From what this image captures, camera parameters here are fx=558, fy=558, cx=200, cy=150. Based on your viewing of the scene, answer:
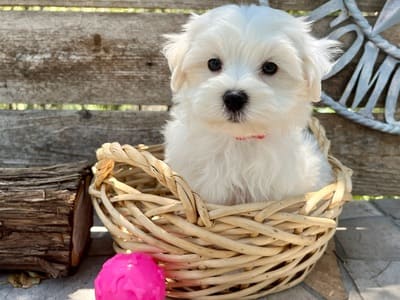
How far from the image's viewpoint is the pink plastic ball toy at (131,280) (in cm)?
214

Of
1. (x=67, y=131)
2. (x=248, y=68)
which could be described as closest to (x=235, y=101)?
(x=248, y=68)

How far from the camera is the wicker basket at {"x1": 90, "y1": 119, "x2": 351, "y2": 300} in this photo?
7.43 feet

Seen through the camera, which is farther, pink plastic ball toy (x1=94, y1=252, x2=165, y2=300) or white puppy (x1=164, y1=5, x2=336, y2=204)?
white puppy (x1=164, y1=5, x2=336, y2=204)

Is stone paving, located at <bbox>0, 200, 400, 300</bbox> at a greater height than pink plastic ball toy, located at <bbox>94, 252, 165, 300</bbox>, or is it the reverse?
pink plastic ball toy, located at <bbox>94, 252, 165, 300</bbox>

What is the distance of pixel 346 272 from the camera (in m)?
2.81

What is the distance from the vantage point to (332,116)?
142 inches

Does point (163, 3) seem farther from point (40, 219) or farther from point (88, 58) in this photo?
point (40, 219)

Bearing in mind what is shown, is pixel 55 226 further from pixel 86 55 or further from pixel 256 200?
pixel 86 55

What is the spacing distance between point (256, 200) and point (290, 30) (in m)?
0.77

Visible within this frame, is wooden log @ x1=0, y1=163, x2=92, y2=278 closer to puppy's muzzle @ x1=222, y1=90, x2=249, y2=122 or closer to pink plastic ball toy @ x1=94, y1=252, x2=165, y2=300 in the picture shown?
pink plastic ball toy @ x1=94, y1=252, x2=165, y2=300

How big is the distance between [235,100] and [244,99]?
36mm

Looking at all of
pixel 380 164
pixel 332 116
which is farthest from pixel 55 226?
pixel 380 164

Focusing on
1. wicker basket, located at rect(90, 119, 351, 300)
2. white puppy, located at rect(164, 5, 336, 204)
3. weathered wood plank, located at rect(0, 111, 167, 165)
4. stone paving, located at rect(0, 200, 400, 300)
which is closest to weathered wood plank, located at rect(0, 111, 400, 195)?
weathered wood plank, located at rect(0, 111, 167, 165)

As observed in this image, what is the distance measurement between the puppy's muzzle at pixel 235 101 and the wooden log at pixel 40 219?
2.83 ft
